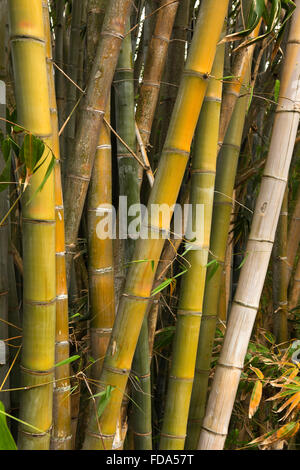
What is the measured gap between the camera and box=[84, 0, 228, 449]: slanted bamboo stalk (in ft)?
2.96

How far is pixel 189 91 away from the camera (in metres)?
0.90

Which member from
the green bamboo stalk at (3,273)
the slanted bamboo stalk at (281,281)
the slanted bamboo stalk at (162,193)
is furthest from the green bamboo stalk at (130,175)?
the slanted bamboo stalk at (281,281)

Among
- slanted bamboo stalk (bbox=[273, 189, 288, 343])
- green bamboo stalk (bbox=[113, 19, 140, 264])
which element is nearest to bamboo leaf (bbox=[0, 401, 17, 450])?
green bamboo stalk (bbox=[113, 19, 140, 264])

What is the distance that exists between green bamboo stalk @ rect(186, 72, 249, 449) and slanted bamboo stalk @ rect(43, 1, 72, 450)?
36 cm

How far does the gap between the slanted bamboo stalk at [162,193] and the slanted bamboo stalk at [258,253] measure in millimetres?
240

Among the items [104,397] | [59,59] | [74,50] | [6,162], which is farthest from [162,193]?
[59,59]

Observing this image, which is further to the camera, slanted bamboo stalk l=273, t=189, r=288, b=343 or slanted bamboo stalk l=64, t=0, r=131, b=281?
slanted bamboo stalk l=273, t=189, r=288, b=343

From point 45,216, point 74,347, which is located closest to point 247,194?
point 74,347

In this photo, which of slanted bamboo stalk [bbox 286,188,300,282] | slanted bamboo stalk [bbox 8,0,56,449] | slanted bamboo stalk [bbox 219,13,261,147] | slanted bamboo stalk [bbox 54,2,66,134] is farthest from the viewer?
slanted bamboo stalk [bbox 286,188,300,282]

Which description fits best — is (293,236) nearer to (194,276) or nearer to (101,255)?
(194,276)

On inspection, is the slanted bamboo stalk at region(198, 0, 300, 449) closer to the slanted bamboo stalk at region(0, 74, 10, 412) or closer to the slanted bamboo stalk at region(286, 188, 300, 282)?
the slanted bamboo stalk at region(0, 74, 10, 412)

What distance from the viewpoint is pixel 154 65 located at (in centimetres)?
109

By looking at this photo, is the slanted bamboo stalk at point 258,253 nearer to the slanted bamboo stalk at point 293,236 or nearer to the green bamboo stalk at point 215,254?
the green bamboo stalk at point 215,254
